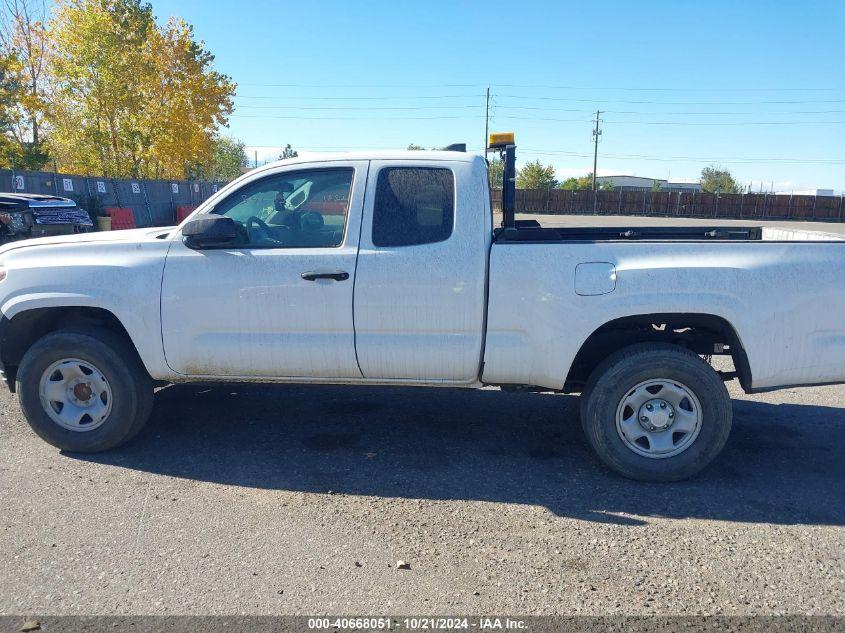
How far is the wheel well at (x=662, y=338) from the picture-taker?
13.5ft

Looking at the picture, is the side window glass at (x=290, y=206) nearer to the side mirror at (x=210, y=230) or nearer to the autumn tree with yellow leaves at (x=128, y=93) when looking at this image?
the side mirror at (x=210, y=230)

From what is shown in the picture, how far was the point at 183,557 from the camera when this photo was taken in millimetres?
3303

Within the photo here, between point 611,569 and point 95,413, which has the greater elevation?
point 95,413

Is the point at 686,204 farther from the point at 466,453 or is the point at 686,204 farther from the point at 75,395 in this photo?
the point at 75,395

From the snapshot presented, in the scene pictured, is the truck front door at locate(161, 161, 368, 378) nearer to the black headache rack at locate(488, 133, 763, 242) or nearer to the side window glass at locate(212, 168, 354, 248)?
the side window glass at locate(212, 168, 354, 248)

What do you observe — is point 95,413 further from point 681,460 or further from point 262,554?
point 681,460

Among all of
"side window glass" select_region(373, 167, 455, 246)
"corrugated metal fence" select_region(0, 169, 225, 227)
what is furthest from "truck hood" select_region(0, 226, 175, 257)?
"corrugated metal fence" select_region(0, 169, 225, 227)

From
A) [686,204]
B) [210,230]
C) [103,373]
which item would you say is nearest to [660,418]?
[210,230]

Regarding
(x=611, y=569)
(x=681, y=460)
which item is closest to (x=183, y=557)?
(x=611, y=569)

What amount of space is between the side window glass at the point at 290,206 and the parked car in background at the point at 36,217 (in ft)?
38.2

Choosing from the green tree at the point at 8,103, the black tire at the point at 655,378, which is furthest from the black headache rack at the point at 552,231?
the green tree at the point at 8,103

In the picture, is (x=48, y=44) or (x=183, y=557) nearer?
(x=183, y=557)

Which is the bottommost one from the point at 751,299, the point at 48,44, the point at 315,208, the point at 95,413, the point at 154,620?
the point at 154,620

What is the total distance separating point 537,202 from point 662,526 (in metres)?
54.7
